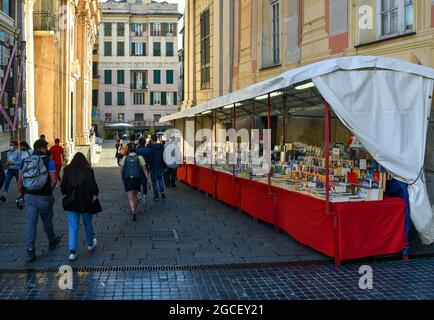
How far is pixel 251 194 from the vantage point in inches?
430

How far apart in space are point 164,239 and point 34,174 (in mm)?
2494

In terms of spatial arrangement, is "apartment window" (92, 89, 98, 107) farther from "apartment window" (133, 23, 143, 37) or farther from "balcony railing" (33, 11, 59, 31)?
"balcony railing" (33, 11, 59, 31)

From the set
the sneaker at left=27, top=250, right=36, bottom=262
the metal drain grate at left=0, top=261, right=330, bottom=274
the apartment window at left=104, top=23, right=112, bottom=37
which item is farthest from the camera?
the apartment window at left=104, top=23, right=112, bottom=37

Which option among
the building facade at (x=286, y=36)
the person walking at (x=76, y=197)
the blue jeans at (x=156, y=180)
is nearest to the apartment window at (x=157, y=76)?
the building facade at (x=286, y=36)

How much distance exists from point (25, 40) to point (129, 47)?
48.7 meters

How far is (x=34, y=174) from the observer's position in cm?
750

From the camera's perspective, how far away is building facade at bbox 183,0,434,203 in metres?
9.80

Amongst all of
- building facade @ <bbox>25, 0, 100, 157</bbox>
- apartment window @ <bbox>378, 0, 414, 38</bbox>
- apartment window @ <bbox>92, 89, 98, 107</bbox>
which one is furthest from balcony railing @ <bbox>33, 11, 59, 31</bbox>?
apartment window @ <bbox>92, 89, 98, 107</bbox>

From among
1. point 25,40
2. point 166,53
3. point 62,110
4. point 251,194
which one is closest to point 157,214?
point 251,194

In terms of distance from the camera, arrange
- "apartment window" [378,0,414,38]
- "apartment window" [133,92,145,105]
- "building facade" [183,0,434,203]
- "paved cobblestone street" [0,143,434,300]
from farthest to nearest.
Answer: "apartment window" [133,92,145,105] → "apartment window" [378,0,414,38] → "building facade" [183,0,434,203] → "paved cobblestone street" [0,143,434,300]

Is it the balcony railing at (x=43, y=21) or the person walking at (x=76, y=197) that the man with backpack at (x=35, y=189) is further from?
the balcony railing at (x=43, y=21)

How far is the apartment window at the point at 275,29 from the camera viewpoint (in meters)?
16.5

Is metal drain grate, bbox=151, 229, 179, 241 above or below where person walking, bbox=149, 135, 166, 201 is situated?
below
